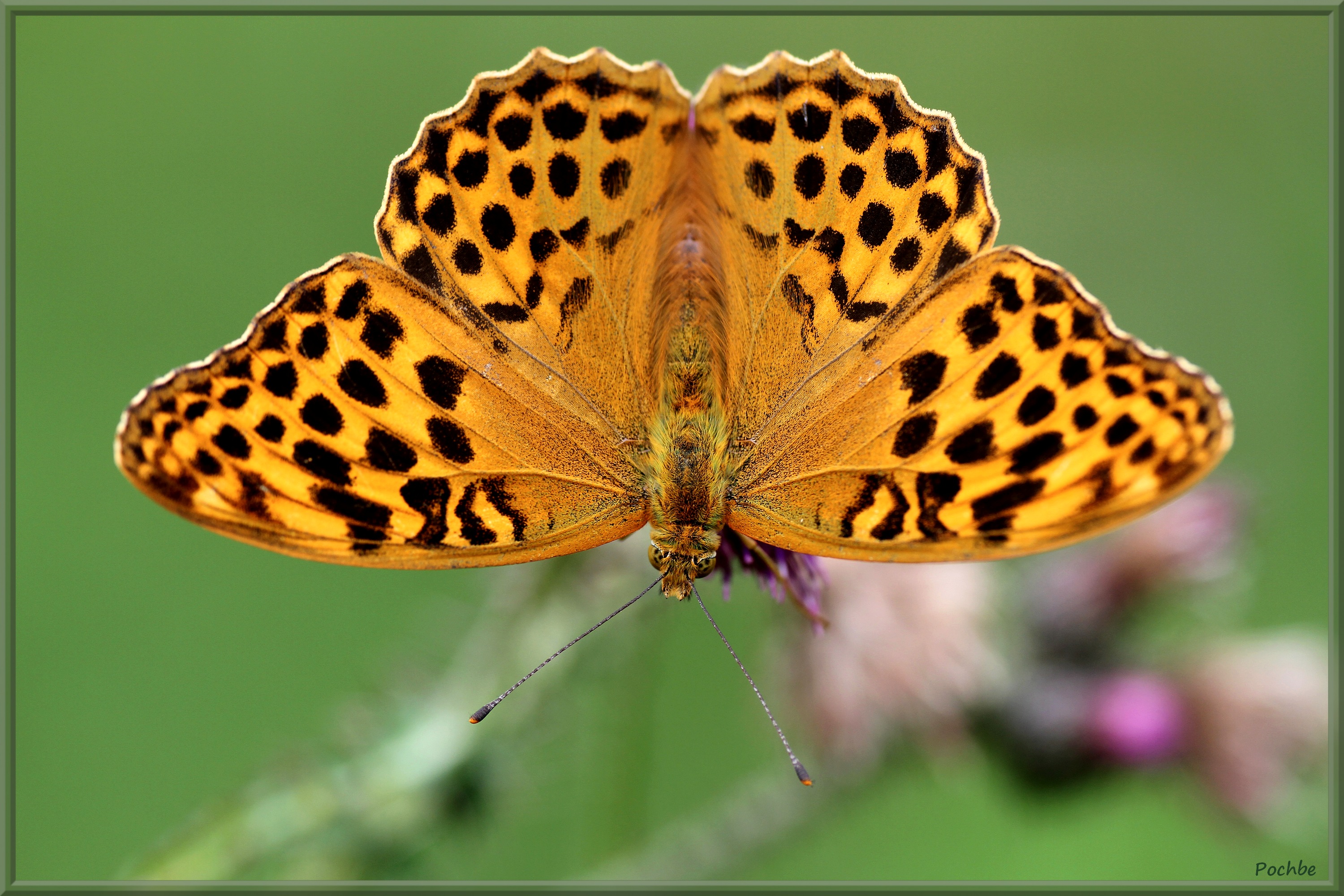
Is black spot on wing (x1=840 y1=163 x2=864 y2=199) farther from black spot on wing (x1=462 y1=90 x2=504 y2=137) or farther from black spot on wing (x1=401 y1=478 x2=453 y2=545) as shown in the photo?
black spot on wing (x1=401 y1=478 x2=453 y2=545)

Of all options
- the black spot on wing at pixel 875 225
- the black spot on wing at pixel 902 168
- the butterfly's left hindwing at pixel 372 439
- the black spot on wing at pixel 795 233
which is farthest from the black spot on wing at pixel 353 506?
the black spot on wing at pixel 902 168

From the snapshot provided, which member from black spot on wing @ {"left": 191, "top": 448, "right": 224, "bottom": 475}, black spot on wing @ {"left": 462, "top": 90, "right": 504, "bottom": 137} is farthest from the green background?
black spot on wing @ {"left": 462, "top": 90, "right": 504, "bottom": 137}

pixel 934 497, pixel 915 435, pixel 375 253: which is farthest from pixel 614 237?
pixel 375 253

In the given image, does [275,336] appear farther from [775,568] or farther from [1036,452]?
[1036,452]

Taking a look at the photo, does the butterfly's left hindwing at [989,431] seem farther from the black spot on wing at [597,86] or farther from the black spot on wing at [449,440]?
the black spot on wing at [597,86]

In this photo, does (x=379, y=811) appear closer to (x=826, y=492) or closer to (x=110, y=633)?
(x=826, y=492)

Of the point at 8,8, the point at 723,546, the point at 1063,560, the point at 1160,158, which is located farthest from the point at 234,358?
the point at 1160,158
